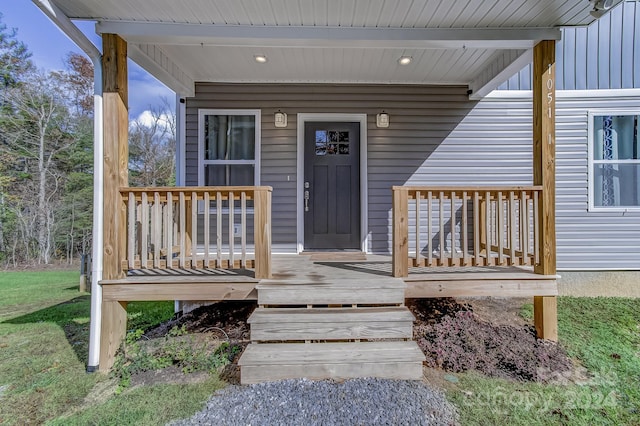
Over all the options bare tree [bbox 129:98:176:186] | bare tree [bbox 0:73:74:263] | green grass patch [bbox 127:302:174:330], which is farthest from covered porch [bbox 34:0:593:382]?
bare tree [bbox 129:98:176:186]

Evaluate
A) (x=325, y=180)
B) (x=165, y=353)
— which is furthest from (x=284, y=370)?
(x=325, y=180)

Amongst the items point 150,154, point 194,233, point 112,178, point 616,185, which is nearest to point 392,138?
point 194,233

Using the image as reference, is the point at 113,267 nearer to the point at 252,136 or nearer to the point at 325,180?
the point at 252,136

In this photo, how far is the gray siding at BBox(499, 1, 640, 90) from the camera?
469 cm

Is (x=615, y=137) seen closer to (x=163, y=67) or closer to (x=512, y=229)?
(x=512, y=229)

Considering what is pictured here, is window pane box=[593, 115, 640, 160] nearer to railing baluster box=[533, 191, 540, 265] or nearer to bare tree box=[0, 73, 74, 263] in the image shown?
railing baluster box=[533, 191, 540, 265]

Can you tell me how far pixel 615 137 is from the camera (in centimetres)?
470

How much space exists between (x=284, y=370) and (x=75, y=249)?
10.3 metres

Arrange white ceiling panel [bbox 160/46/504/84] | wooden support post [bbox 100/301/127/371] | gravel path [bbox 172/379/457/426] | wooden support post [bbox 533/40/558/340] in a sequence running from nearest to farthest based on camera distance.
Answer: gravel path [bbox 172/379/457/426] < wooden support post [bbox 100/301/127/371] < wooden support post [bbox 533/40/558/340] < white ceiling panel [bbox 160/46/504/84]

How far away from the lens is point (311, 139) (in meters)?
4.68

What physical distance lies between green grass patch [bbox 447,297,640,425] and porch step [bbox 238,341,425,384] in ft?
1.31

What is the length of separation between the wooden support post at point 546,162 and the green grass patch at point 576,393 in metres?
0.44

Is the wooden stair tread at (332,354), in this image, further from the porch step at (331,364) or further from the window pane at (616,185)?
the window pane at (616,185)

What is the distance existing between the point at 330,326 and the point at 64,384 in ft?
7.49
